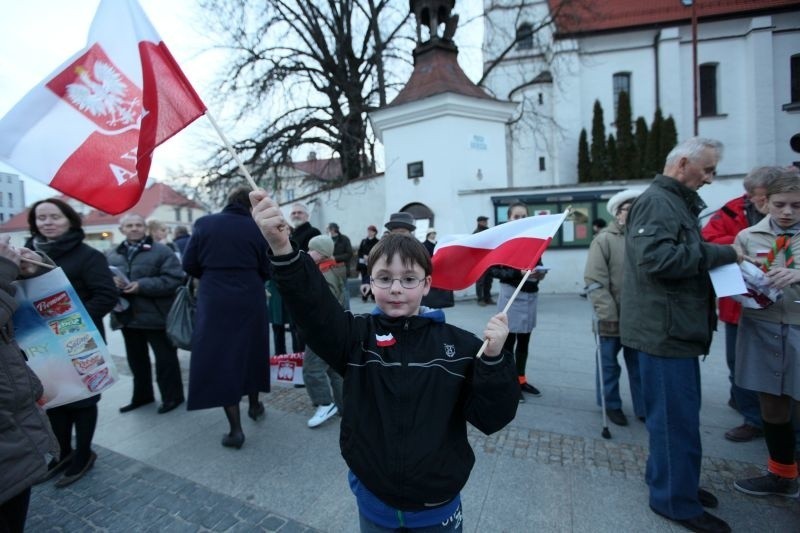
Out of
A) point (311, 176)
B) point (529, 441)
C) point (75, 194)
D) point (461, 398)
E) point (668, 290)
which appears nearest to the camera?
point (461, 398)

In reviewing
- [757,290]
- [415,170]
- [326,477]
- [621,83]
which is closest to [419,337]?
[326,477]

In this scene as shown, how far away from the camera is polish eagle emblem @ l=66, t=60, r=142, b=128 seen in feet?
5.91

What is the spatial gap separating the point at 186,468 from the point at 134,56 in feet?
9.30

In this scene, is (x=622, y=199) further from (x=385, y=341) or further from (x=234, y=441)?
(x=234, y=441)

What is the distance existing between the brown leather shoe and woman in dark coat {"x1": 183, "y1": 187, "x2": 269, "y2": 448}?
3868mm

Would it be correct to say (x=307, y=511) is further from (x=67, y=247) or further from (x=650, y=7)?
(x=650, y=7)

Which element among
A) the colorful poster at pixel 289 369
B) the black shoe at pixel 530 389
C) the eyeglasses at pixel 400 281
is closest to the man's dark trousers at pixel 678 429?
the eyeglasses at pixel 400 281

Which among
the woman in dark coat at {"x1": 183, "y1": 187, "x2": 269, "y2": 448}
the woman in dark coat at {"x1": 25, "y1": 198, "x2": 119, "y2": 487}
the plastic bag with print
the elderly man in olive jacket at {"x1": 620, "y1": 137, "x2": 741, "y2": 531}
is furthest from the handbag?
the plastic bag with print

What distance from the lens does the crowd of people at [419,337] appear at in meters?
1.52

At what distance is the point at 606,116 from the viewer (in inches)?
974

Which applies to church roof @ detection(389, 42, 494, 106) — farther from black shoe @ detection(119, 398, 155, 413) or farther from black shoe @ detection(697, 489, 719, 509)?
black shoe @ detection(697, 489, 719, 509)

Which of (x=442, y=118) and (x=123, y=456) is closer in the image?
(x=123, y=456)

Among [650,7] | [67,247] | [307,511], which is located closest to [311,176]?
[67,247]

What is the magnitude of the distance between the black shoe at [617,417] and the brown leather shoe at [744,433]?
0.71 m
